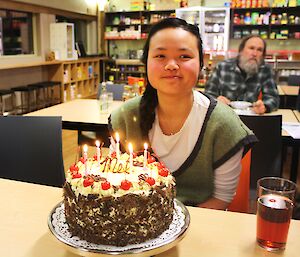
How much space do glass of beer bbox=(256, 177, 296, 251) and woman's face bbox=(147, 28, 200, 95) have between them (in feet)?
1.63

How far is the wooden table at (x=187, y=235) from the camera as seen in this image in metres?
0.91

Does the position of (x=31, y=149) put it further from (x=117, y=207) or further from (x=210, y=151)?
(x=117, y=207)

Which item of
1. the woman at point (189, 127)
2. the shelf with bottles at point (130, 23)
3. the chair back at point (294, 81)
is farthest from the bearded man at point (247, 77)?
the shelf with bottles at point (130, 23)

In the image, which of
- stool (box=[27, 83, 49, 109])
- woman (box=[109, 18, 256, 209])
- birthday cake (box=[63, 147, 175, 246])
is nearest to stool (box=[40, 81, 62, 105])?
stool (box=[27, 83, 49, 109])

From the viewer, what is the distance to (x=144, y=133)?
1.48 m

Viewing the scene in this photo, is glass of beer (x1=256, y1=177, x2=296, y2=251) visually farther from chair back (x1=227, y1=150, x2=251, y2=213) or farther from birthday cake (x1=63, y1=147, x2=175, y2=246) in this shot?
chair back (x1=227, y1=150, x2=251, y2=213)

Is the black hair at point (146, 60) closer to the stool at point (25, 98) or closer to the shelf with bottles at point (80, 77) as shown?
the stool at point (25, 98)

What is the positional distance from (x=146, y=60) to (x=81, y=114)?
1524 millimetres

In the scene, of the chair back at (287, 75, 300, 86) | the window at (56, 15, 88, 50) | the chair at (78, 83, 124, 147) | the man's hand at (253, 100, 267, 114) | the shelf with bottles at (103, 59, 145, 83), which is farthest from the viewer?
the shelf with bottles at (103, 59, 145, 83)

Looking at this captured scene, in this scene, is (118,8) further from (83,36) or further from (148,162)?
(148,162)

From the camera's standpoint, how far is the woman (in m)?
1.30

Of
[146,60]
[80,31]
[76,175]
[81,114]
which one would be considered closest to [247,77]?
[81,114]

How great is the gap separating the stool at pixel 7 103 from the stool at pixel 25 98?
0.30ft

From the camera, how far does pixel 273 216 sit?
0.91 metres
